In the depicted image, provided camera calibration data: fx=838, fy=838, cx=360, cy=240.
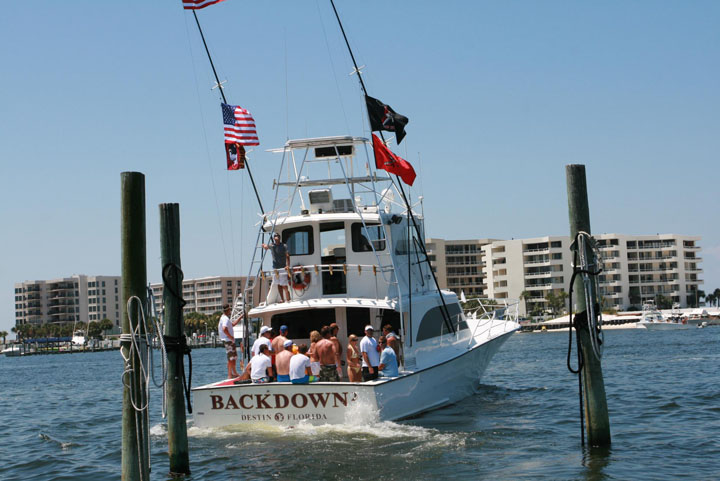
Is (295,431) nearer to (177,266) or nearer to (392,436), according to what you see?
(392,436)

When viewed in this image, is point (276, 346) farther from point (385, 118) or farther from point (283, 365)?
point (385, 118)

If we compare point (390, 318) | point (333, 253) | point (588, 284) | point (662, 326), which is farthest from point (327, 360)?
point (662, 326)

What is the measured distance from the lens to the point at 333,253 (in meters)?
17.9

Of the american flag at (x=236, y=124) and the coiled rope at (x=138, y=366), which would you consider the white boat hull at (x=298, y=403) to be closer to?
the coiled rope at (x=138, y=366)

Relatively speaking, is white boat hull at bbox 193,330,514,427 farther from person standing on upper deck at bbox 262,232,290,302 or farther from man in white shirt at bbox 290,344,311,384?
→ person standing on upper deck at bbox 262,232,290,302

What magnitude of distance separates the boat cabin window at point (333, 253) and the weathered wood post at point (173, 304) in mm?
6302

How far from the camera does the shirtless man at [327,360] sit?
15.4 metres

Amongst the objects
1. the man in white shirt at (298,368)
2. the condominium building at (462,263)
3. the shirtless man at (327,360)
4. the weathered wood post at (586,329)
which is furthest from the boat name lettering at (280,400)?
the condominium building at (462,263)

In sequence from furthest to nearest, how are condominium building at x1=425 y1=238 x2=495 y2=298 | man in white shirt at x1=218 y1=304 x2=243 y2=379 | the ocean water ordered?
1. condominium building at x1=425 y1=238 x2=495 y2=298
2. man in white shirt at x1=218 y1=304 x2=243 y2=379
3. the ocean water

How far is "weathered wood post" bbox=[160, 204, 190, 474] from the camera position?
11.0m

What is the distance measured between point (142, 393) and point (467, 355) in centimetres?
Result: 1031

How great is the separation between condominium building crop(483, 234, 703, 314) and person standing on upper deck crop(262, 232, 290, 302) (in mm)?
110728

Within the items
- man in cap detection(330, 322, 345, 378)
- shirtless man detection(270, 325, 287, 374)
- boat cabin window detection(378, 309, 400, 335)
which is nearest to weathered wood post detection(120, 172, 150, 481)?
shirtless man detection(270, 325, 287, 374)

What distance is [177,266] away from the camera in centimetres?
1099
